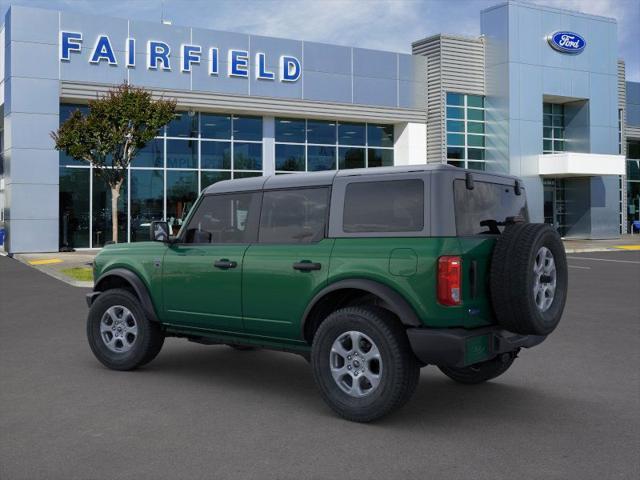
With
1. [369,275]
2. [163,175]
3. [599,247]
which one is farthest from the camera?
[599,247]

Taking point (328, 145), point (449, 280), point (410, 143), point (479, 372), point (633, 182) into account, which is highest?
point (410, 143)

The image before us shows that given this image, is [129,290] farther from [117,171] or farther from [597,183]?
[597,183]

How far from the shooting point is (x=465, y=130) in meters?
32.1

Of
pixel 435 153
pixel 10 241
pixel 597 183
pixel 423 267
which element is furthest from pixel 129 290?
pixel 597 183

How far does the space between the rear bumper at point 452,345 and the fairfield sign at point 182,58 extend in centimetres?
2300

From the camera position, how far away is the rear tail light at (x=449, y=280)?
494cm

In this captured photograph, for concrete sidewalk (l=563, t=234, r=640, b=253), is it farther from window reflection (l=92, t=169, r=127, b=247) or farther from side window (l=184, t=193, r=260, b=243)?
side window (l=184, t=193, r=260, b=243)

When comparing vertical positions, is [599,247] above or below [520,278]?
above

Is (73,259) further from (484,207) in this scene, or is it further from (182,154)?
(484,207)

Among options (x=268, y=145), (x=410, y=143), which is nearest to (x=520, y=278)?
(x=268, y=145)

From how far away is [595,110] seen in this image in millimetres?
34281

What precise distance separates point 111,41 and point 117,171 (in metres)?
7.84

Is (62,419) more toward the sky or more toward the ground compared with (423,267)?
more toward the ground

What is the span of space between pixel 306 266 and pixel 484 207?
1442 mm
